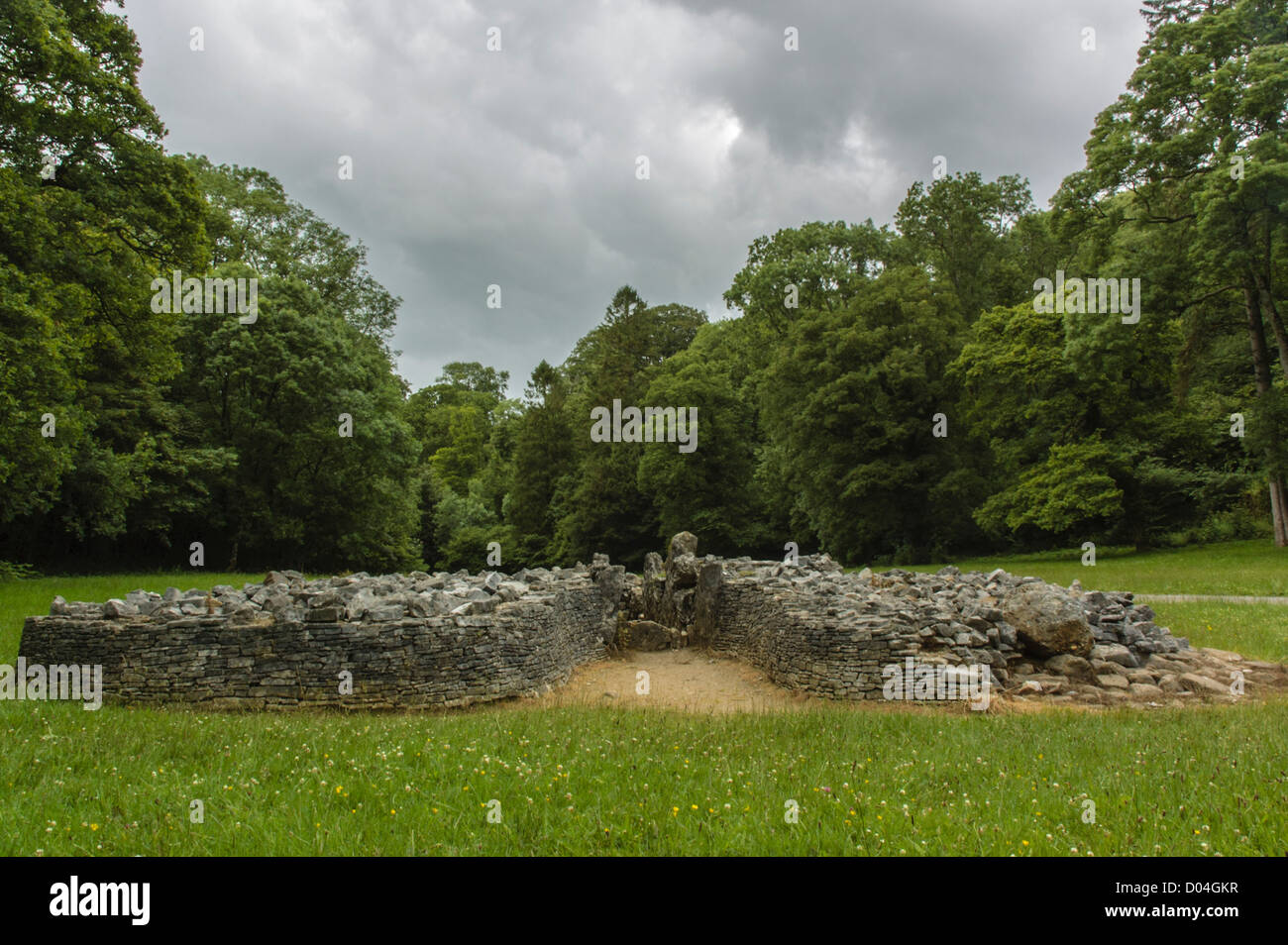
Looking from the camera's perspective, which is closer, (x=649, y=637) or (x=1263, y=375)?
(x=649, y=637)

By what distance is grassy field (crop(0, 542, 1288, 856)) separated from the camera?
459 centimetres

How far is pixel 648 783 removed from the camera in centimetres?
577

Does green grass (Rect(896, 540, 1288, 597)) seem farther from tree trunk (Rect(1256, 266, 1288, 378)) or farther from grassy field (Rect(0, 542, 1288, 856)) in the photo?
grassy field (Rect(0, 542, 1288, 856))

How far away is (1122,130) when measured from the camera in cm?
2688

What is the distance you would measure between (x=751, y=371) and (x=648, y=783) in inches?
1738

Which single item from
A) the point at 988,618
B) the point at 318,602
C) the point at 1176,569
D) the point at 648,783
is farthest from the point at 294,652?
the point at 1176,569

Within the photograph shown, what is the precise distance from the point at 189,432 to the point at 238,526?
185 inches

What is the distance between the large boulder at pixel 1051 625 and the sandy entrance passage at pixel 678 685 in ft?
12.2

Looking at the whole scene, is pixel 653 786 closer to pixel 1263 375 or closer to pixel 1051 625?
pixel 1051 625

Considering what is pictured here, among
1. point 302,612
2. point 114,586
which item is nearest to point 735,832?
point 302,612

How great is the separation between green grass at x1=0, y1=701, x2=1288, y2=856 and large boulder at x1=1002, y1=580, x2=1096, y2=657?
298 centimetres

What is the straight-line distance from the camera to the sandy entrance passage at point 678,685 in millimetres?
11008

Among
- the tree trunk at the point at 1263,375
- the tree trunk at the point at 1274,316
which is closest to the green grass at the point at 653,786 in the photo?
the tree trunk at the point at 1263,375

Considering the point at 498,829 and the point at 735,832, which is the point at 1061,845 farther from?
the point at 498,829
